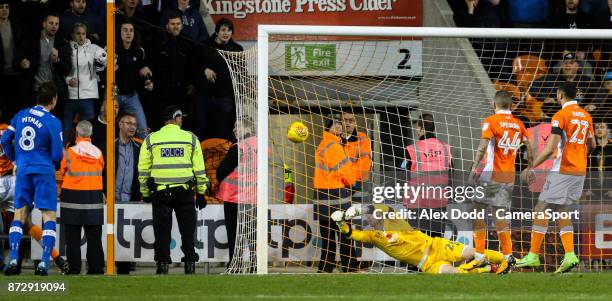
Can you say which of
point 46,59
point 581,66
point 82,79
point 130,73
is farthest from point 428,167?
point 46,59

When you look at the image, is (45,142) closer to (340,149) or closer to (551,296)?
(340,149)

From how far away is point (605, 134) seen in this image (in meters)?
14.9

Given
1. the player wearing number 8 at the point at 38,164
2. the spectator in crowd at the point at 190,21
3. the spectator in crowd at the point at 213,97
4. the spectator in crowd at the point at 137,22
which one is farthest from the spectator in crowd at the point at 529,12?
the player wearing number 8 at the point at 38,164

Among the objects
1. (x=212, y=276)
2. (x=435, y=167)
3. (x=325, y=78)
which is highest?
(x=325, y=78)

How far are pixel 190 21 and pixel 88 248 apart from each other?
4537 mm

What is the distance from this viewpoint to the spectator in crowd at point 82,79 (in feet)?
51.6

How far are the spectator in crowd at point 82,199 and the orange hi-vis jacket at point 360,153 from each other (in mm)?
2702

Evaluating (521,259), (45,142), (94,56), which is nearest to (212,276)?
(45,142)

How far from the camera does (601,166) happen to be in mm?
14234

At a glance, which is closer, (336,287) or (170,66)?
(336,287)

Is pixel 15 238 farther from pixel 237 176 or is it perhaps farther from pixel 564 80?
pixel 564 80

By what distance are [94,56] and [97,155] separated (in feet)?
9.60

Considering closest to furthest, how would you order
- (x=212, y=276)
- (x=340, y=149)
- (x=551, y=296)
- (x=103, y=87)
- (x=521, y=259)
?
1. (x=551, y=296)
2. (x=212, y=276)
3. (x=521, y=259)
4. (x=340, y=149)
5. (x=103, y=87)

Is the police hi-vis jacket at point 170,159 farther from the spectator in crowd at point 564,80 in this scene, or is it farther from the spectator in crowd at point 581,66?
the spectator in crowd at point 581,66
